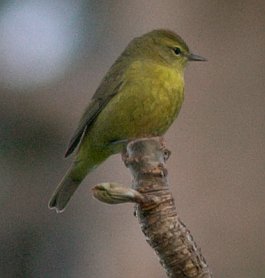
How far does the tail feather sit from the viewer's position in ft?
11.0

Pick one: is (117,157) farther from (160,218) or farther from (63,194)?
(160,218)

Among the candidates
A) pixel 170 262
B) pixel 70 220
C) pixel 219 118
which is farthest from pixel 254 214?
pixel 170 262

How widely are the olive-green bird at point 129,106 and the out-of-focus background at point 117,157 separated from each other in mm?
1319

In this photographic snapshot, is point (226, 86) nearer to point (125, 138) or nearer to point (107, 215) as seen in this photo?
point (107, 215)

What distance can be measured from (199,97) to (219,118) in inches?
6.5

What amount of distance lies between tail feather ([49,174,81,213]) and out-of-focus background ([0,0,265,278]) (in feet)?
4.38

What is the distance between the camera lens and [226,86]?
500 cm

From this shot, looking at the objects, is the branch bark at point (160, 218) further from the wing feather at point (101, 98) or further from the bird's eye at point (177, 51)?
the bird's eye at point (177, 51)

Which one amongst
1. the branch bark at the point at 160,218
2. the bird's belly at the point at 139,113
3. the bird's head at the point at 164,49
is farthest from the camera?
the bird's head at the point at 164,49

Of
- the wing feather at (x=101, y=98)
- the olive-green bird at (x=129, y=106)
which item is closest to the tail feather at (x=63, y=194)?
the olive-green bird at (x=129, y=106)

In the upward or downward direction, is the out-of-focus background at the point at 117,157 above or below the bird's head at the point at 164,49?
below

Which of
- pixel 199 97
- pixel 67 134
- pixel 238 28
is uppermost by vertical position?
pixel 238 28

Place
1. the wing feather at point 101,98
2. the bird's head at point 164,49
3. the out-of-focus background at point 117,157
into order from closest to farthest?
the wing feather at point 101,98
the bird's head at point 164,49
the out-of-focus background at point 117,157

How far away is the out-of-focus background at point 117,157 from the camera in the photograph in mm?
4914
